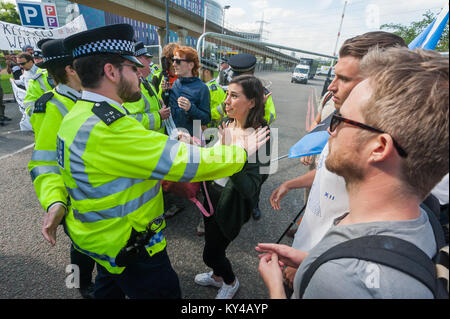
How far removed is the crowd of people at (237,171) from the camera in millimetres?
717

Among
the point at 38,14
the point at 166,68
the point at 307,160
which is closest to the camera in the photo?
the point at 307,160

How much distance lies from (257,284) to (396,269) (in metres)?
2.03

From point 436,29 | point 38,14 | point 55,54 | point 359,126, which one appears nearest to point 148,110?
point 55,54

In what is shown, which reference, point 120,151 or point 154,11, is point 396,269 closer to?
point 120,151

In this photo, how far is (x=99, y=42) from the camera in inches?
52.2

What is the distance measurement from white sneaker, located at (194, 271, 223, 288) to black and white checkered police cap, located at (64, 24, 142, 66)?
2.12m

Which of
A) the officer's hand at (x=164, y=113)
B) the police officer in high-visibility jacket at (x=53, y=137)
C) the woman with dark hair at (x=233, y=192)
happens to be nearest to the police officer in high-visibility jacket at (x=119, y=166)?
the police officer in high-visibility jacket at (x=53, y=137)

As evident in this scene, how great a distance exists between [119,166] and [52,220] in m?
0.77

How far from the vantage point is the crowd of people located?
0.72 m

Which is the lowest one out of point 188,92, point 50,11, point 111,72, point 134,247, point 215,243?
point 215,243

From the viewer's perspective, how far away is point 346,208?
4.28ft

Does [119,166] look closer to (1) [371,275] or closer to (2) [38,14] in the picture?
(1) [371,275]

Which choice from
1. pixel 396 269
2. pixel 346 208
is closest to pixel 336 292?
pixel 396 269

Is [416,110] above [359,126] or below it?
above
